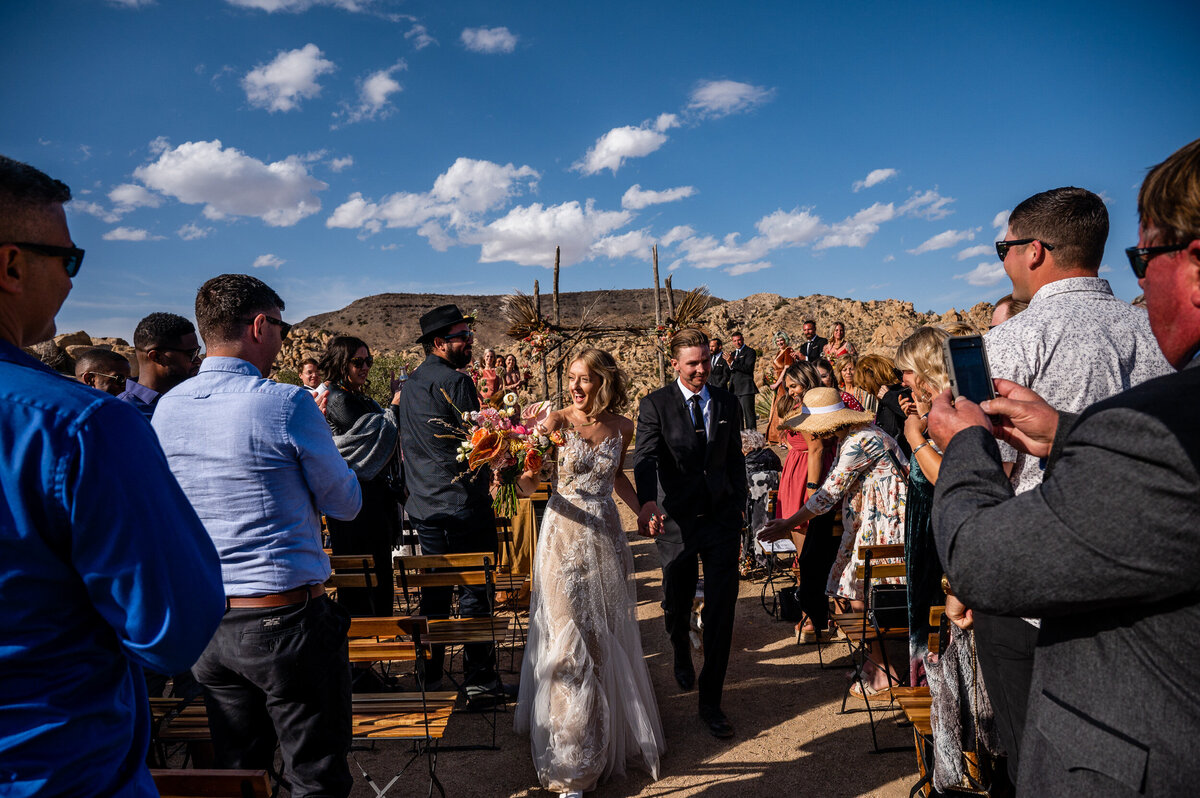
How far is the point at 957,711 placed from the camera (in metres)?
3.04

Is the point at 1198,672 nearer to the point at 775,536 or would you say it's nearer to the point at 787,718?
the point at 775,536

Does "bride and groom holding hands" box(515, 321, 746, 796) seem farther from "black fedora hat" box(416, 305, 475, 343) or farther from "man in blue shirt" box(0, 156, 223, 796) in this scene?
→ "man in blue shirt" box(0, 156, 223, 796)

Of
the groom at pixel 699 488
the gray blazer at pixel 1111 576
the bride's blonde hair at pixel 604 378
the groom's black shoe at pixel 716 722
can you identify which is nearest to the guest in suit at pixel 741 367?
the groom at pixel 699 488

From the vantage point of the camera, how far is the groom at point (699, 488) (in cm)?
451

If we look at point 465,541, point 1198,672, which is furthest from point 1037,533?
point 465,541

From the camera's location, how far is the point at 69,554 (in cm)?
124

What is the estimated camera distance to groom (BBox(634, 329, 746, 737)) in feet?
14.8

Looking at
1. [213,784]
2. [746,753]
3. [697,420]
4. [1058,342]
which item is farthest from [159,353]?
[1058,342]

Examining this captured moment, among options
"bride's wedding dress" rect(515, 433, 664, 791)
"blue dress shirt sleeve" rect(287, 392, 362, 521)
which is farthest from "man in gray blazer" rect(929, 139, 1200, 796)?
"bride's wedding dress" rect(515, 433, 664, 791)

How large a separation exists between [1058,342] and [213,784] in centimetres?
308

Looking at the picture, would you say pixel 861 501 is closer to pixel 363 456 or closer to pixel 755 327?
pixel 363 456

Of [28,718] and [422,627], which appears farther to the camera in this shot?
[422,627]

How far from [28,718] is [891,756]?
4.43 metres

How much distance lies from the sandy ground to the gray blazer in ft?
10.2
